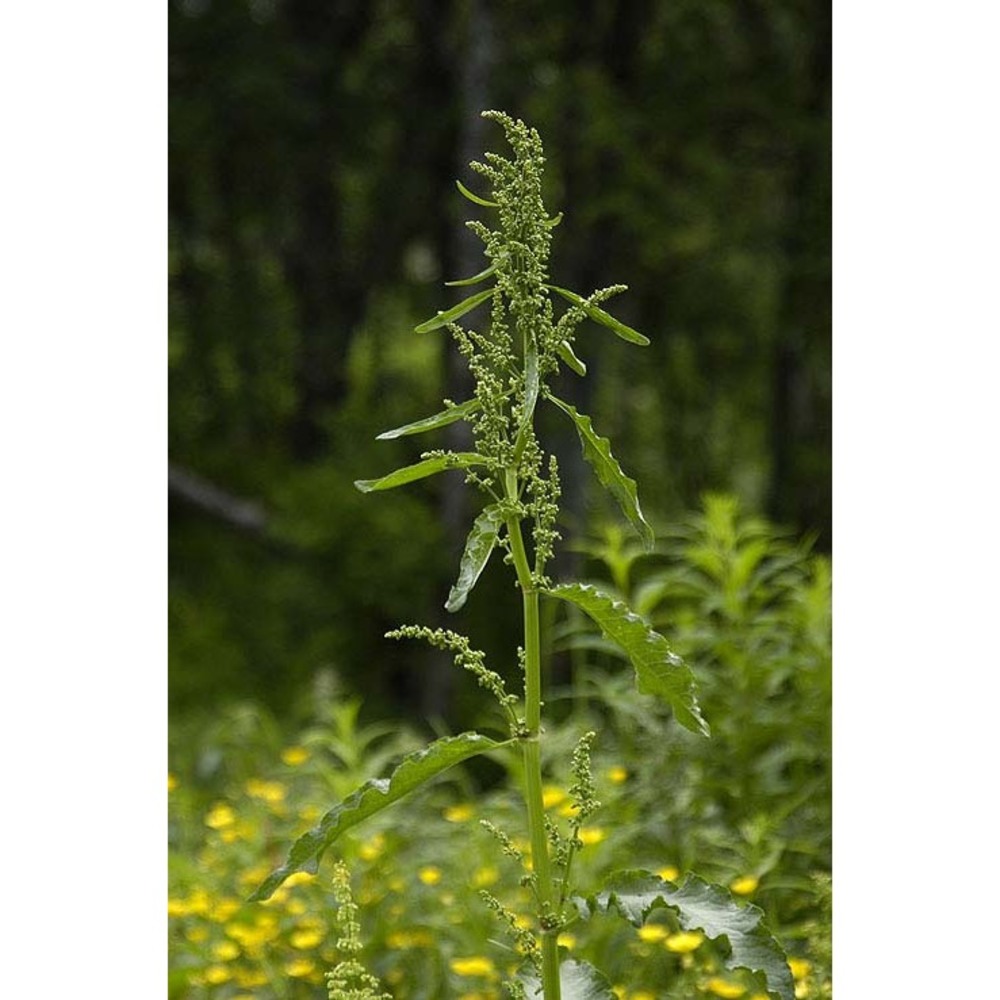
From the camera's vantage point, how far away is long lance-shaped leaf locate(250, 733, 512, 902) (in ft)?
2.60

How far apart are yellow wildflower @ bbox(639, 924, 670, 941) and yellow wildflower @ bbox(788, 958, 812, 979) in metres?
0.12

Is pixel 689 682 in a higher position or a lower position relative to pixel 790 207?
lower

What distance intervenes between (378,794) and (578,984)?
20 centimetres

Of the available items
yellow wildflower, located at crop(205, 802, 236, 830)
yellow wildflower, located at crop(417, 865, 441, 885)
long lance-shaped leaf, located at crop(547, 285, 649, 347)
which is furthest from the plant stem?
yellow wildflower, located at crop(205, 802, 236, 830)

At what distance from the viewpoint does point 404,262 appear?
125 inches

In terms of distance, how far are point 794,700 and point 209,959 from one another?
2.32 ft

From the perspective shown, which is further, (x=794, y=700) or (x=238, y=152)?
(x=238, y=152)

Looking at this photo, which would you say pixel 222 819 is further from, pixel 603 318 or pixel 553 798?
pixel 603 318

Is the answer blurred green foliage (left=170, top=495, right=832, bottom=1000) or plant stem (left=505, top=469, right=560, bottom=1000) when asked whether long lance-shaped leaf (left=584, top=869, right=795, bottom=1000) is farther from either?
blurred green foliage (left=170, top=495, right=832, bottom=1000)

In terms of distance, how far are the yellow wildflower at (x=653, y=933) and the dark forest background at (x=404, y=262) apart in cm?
131
